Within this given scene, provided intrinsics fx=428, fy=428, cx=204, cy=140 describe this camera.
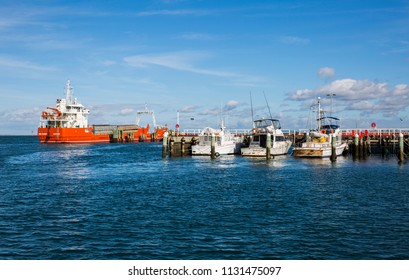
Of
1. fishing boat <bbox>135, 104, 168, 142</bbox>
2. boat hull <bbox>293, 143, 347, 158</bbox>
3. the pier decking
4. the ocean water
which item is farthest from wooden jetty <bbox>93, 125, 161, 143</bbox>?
the ocean water

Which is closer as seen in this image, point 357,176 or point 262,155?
point 357,176

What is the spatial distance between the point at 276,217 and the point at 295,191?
9.87m

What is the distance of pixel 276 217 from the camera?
2434 centimetres

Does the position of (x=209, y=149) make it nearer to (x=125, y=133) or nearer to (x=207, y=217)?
(x=207, y=217)

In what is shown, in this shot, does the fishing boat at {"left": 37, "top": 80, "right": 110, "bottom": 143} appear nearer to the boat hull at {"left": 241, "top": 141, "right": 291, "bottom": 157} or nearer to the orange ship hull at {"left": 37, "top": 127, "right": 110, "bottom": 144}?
the orange ship hull at {"left": 37, "top": 127, "right": 110, "bottom": 144}

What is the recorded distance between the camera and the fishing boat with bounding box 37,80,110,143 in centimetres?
11951

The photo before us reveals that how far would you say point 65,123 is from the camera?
121750 millimetres

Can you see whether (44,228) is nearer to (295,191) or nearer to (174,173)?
(295,191)

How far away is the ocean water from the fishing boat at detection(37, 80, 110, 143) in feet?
257

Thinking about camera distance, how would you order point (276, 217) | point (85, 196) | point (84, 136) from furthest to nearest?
1. point (84, 136)
2. point (85, 196)
3. point (276, 217)

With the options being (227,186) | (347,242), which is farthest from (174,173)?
(347,242)

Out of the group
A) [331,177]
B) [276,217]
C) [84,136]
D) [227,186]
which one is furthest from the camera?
[84,136]

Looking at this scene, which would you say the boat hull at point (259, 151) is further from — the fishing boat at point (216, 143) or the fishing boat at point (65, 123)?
the fishing boat at point (65, 123)

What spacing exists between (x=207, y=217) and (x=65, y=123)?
10555cm
